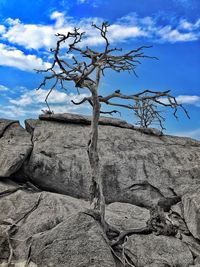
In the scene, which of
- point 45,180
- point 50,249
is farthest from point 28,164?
point 50,249

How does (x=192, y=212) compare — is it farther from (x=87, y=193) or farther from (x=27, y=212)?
(x=27, y=212)

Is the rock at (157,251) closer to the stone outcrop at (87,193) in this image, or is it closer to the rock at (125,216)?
the stone outcrop at (87,193)

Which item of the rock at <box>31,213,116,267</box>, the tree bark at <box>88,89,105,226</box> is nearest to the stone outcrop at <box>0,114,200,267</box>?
the rock at <box>31,213,116,267</box>

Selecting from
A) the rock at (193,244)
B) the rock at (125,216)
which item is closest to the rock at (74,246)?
the rock at (125,216)

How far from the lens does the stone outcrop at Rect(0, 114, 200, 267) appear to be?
12680 millimetres

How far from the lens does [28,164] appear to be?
69.3 feet

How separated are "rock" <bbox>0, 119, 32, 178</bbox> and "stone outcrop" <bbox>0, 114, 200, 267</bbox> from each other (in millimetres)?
58

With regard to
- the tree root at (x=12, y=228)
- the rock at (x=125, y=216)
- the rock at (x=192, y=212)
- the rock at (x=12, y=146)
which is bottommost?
the tree root at (x=12, y=228)

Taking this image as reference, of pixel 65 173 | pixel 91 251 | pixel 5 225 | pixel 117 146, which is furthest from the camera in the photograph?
pixel 117 146

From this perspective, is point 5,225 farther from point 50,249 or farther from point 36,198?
point 50,249

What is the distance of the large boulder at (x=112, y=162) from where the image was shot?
67.5 ft

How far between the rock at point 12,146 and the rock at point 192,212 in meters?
9.82

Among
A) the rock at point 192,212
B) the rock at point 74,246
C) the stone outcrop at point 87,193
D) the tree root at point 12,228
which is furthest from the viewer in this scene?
the rock at point 192,212

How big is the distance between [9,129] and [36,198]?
24.1ft
